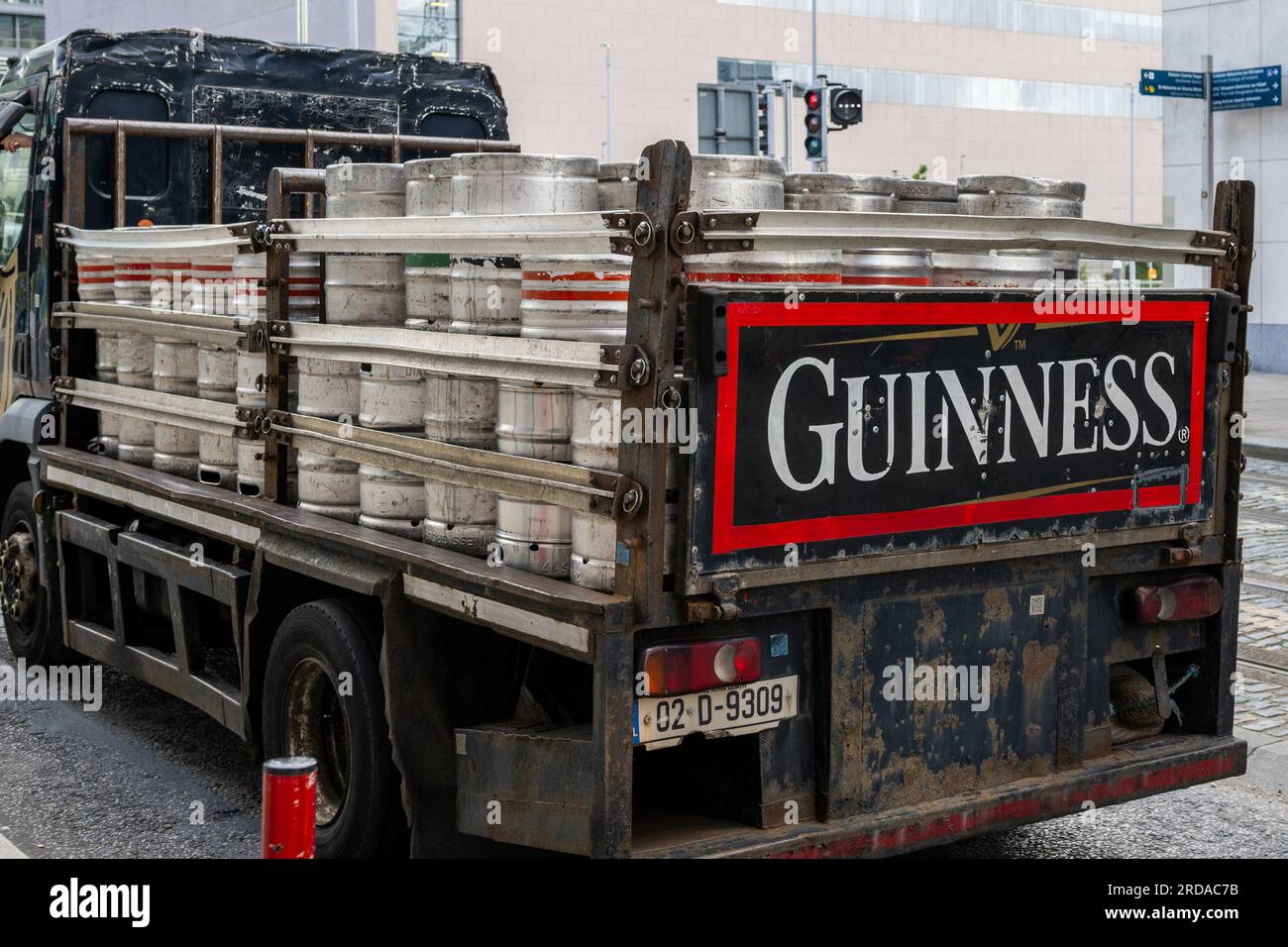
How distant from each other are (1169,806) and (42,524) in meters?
5.10

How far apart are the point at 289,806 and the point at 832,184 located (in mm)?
2512

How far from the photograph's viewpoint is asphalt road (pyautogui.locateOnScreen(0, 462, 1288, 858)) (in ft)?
18.8

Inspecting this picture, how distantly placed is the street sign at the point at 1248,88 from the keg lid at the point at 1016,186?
2129cm

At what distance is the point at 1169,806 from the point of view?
242 inches

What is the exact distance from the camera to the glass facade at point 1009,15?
63.5 m

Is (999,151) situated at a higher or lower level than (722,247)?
higher

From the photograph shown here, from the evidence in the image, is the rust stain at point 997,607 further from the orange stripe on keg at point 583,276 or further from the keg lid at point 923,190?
the orange stripe on keg at point 583,276

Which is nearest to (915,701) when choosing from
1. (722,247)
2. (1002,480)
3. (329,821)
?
(1002,480)

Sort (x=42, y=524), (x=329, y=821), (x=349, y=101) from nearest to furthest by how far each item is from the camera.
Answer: (x=329, y=821) → (x=42, y=524) → (x=349, y=101)

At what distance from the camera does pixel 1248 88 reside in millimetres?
25219

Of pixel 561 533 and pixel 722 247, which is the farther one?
pixel 561 533

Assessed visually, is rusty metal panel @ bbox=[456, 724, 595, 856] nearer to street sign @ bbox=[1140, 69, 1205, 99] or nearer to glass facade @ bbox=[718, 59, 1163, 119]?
street sign @ bbox=[1140, 69, 1205, 99]

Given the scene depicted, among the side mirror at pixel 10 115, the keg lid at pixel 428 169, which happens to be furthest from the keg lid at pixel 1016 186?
the side mirror at pixel 10 115

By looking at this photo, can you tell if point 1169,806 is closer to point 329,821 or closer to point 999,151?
point 329,821
